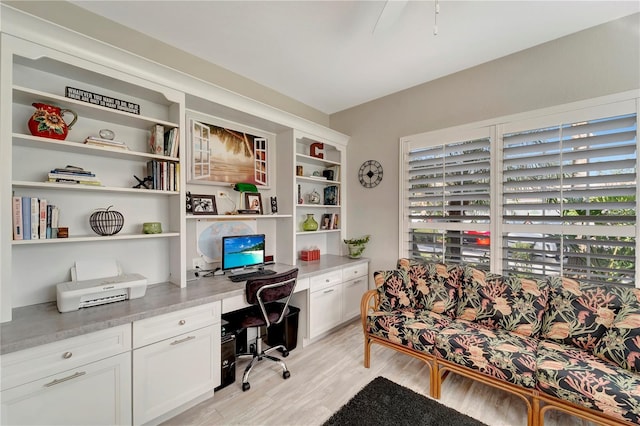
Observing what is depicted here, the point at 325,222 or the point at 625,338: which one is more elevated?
the point at 325,222

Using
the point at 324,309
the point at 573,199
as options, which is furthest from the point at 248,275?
the point at 573,199

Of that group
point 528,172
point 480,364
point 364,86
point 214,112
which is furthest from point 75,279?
point 528,172

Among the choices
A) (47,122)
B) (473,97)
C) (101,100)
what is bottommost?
(47,122)

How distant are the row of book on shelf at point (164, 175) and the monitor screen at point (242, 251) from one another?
67cm

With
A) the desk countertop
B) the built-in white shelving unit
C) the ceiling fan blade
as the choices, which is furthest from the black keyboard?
the ceiling fan blade

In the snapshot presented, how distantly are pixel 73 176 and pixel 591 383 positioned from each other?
335 centimetres

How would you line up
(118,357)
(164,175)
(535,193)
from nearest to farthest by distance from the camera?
(118,357)
(164,175)
(535,193)

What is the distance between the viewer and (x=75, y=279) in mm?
1796

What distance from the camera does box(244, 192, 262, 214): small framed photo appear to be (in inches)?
→ 113

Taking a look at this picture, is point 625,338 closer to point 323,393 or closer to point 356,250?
point 323,393

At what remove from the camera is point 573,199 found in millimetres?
2219

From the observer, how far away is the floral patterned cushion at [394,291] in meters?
2.57

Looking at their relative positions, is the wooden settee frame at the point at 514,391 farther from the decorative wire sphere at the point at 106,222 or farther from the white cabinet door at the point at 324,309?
the decorative wire sphere at the point at 106,222

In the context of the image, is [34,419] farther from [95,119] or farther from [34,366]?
[95,119]
